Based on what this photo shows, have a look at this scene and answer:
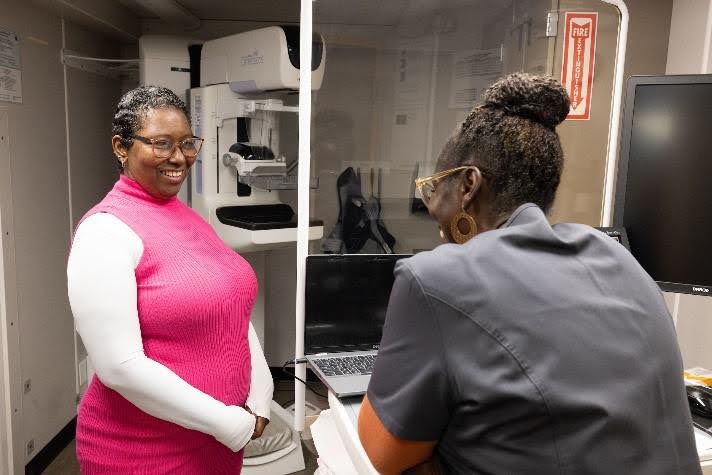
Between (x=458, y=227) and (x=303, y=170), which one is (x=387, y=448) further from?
(x=303, y=170)

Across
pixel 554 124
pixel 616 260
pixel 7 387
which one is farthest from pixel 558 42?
pixel 7 387

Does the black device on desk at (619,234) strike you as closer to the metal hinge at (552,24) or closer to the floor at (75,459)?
the metal hinge at (552,24)

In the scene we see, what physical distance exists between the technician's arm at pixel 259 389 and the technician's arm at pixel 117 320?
0.84 ft

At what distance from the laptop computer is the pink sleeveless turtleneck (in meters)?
0.48

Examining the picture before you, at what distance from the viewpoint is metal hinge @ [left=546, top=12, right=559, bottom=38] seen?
192cm

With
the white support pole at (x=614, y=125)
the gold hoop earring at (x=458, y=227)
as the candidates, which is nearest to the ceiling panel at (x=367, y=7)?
the white support pole at (x=614, y=125)

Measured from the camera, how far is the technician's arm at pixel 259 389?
1.42 m

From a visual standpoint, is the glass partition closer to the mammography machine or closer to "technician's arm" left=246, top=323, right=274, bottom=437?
the mammography machine

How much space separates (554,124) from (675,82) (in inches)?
35.7

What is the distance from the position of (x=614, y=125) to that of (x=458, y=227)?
1.43 metres

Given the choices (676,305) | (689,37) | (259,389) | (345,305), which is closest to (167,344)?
(259,389)

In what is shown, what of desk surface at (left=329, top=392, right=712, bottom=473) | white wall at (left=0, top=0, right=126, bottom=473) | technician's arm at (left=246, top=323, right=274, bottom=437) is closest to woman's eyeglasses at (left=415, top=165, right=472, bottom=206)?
desk surface at (left=329, top=392, right=712, bottom=473)

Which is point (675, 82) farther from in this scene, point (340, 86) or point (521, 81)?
point (340, 86)

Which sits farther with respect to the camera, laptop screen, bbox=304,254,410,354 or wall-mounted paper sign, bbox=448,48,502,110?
wall-mounted paper sign, bbox=448,48,502,110
